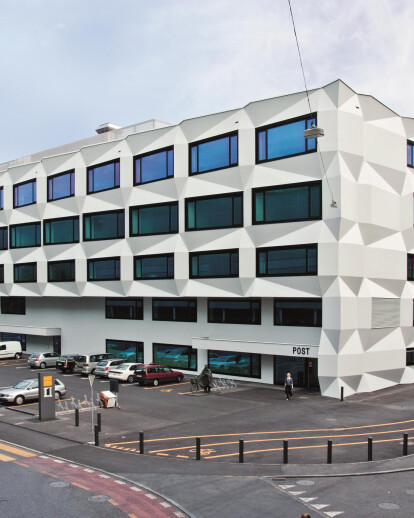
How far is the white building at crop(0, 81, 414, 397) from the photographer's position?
106ft

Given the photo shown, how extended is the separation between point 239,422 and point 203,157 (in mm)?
19870

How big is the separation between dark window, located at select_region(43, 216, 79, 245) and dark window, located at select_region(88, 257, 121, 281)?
10.4 ft

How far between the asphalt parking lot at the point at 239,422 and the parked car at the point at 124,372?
1732mm

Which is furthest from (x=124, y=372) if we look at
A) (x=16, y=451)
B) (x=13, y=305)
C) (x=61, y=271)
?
(x=13, y=305)

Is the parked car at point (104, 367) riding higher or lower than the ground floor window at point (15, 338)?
higher

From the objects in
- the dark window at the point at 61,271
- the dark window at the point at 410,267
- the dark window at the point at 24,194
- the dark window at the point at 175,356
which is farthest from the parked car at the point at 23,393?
the dark window at the point at 24,194

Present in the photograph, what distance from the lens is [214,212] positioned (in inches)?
1484

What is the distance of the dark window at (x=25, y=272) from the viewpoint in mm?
51831

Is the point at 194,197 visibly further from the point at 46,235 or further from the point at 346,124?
the point at 46,235

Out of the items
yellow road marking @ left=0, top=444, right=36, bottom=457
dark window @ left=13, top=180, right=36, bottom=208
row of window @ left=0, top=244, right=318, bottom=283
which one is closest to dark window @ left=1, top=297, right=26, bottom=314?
row of window @ left=0, top=244, right=318, bottom=283

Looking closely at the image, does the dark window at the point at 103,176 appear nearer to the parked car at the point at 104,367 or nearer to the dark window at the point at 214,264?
the dark window at the point at 214,264

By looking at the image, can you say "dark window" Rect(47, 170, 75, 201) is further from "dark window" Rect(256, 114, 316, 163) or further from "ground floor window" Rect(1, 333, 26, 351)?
"dark window" Rect(256, 114, 316, 163)

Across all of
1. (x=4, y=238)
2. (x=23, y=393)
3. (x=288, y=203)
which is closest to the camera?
(x=23, y=393)

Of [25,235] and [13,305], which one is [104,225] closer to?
[25,235]
